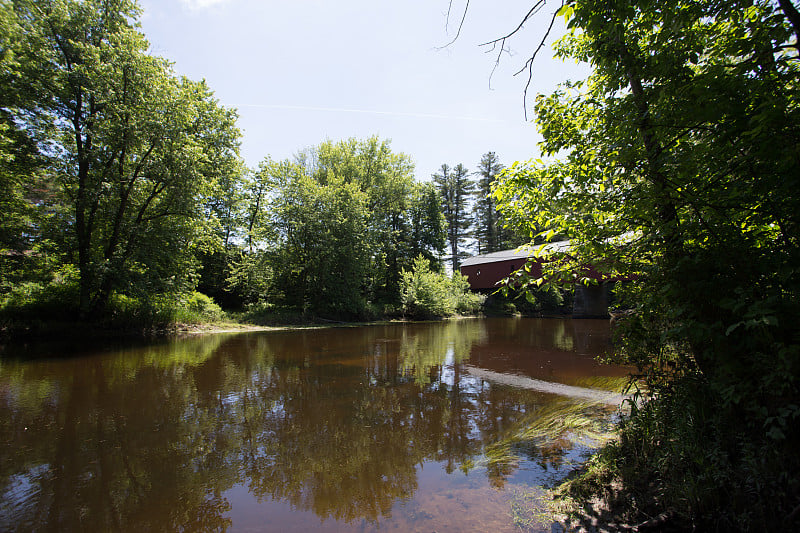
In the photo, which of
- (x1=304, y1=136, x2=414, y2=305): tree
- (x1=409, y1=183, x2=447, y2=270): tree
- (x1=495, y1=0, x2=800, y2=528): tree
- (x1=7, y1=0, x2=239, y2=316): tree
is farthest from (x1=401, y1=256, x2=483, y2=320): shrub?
(x1=495, y1=0, x2=800, y2=528): tree

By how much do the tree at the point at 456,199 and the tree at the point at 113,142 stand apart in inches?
1647

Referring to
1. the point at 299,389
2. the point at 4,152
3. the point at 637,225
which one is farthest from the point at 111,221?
the point at 637,225

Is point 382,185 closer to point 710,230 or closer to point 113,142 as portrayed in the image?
point 113,142

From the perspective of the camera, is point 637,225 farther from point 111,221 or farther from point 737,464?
point 111,221

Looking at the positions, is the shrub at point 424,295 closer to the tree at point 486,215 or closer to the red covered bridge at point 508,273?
the red covered bridge at point 508,273

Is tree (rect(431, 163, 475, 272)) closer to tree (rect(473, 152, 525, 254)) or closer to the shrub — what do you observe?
tree (rect(473, 152, 525, 254))

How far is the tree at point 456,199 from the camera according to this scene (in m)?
54.4

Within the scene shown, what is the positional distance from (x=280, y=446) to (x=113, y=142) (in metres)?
15.0

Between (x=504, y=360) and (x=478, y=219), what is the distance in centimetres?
4735

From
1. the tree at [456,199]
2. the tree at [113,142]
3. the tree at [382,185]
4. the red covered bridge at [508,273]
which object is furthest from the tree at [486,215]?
the tree at [113,142]

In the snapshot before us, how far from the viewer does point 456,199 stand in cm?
5491

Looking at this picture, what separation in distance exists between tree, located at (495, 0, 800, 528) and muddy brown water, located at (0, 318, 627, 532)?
4.45 feet

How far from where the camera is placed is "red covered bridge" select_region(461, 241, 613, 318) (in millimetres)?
29312

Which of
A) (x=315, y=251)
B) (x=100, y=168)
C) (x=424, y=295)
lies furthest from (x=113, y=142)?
(x=424, y=295)
